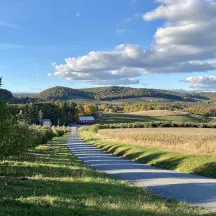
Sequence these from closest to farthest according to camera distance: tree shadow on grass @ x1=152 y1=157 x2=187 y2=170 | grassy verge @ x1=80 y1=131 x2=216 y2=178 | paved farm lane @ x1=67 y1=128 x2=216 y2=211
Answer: paved farm lane @ x1=67 y1=128 x2=216 y2=211 < grassy verge @ x1=80 y1=131 x2=216 y2=178 < tree shadow on grass @ x1=152 y1=157 x2=187 y2=170

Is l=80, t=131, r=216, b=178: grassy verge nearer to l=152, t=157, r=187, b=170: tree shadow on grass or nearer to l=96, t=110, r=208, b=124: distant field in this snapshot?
l=152, t=157, r=187, b=170: tree shadow on grass

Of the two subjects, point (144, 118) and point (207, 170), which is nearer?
point (207, 170)

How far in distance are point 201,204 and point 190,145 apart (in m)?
21.0

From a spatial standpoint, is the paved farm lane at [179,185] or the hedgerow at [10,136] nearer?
the paved farm lane at [179,185]

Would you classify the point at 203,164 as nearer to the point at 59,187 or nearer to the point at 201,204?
the point at 201,204

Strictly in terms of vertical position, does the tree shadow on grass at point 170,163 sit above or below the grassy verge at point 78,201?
below

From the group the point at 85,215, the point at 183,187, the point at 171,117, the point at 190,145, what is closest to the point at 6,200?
the point at 85,215

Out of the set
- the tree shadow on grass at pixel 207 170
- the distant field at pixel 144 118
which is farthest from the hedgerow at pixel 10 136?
the distant field at pixel 144 118

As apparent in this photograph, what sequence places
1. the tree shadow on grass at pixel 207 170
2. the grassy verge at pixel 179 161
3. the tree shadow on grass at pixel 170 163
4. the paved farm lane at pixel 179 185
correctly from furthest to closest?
the tree shadow on grass at pixel 170 163 → the grassy verge at pixel 179 161 → the tree shadow on grass at pixel 207 170 → the paved farm lane at pixel 179 185

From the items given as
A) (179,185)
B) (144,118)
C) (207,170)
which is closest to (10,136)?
(179,185)

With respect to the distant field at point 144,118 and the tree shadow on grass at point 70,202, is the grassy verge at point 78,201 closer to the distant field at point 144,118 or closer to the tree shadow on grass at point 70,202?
the tree shadow on grass at point 70,202

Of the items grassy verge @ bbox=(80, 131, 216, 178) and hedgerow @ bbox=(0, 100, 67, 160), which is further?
grassy verge @ bbox=(80, 131, 216, 178)

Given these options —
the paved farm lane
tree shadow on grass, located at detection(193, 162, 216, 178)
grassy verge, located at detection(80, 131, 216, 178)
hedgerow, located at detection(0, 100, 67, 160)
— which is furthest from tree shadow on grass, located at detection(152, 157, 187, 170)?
hedgerow, located at detection(0, 100, 67, 160)

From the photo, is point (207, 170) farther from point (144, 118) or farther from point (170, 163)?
point (144, 118)
